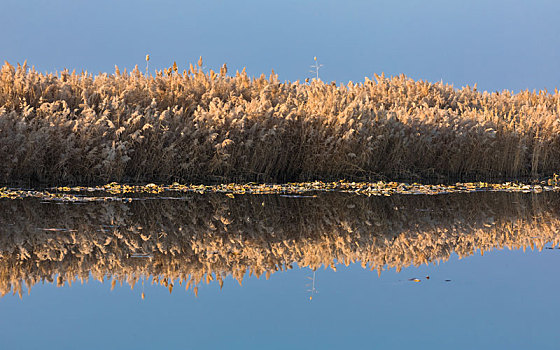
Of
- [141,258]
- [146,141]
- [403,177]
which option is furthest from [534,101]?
[141,258]

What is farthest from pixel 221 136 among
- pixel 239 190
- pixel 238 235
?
pixel 238 235

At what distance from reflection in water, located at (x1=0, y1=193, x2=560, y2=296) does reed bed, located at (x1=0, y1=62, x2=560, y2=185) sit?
2.47 meters

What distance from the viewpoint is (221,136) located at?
10961 mm

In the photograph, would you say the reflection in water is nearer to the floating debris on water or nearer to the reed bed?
the floating debris on water

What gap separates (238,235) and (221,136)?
215 inches

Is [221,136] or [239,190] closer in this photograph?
[239,190]

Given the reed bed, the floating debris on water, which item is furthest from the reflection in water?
the reed bed

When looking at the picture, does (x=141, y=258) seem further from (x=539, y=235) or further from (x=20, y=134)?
(x=20, y=134)

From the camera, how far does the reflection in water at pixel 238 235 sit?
4344mm

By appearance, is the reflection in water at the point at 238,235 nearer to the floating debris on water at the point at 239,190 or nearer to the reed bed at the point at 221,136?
the floating debris on water at the point at 239,190

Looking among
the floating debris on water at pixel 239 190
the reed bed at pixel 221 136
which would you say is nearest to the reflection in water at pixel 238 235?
the floating debris on water at pixel 239 190

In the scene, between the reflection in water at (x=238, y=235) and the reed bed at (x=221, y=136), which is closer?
the reflection in water at (x=238, y=235)

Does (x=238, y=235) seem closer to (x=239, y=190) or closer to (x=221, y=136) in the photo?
(x=239, y=190)

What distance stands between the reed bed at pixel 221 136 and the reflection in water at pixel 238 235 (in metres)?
2.47
